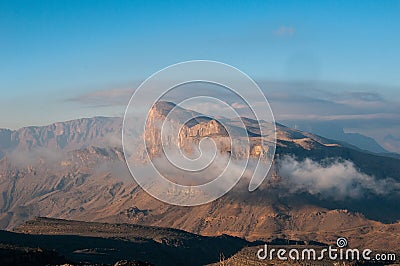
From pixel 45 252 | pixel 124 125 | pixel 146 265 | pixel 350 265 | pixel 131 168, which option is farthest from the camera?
pixel 350 265

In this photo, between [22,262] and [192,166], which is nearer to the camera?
[22,262]

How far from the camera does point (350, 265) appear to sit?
196 m

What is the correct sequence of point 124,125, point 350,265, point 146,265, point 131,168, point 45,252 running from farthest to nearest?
point 350,265 → point 45,252 → point 146,265 → point 131,168 → point 124,125

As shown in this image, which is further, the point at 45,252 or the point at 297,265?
the point at 297,265

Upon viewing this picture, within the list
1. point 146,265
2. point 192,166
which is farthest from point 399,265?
point 146,265

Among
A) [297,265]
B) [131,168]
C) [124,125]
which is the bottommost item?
[297,265]

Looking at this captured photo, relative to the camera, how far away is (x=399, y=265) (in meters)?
180

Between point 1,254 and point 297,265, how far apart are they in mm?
97738

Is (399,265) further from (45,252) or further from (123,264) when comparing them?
(45,252)

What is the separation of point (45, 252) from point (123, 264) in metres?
57.5

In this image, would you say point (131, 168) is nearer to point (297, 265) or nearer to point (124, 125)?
point (124, 125)

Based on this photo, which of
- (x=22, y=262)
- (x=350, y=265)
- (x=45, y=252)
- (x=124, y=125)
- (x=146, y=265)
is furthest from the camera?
(x=350, y=265)

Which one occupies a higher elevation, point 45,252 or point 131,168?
point 131,168

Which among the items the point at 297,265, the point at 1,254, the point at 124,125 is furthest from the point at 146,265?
the point at 297,265
